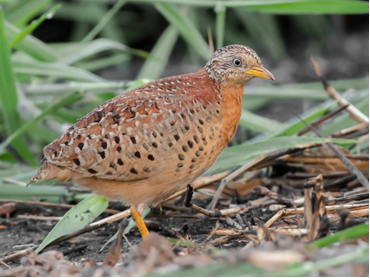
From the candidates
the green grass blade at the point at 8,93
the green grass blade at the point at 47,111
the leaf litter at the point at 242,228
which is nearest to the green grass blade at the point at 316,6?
the leaf litter at the point at 242,228

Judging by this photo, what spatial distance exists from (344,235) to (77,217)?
71.8 inches

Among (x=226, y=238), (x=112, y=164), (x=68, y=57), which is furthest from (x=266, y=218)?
(x=68, y=57)

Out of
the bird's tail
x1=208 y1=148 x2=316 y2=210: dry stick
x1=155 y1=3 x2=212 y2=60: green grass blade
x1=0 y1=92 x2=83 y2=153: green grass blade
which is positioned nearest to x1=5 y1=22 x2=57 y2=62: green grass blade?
x1=0 y1=92 x2=83 y2=153: green grass blade

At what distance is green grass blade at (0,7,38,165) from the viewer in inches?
172

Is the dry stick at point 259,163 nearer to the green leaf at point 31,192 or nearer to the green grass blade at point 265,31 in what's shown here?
the green leaf at point 31,192

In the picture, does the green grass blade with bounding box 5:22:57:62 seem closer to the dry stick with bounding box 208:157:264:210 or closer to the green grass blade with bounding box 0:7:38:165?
the green grass blade with bounding box 0:7:38:165

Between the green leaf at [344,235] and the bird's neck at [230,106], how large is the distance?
1.27m

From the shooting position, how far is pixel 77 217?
3449 millimetres

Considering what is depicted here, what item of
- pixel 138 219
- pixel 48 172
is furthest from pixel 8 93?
pixel 138 219

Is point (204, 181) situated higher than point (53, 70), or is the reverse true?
point (53, 70)

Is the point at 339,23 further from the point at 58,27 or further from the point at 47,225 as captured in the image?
the point at 47,225

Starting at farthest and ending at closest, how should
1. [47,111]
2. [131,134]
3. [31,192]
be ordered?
1. [47,111]
2. [31,192]
3. [131,134]

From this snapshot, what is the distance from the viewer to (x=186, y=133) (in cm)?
312

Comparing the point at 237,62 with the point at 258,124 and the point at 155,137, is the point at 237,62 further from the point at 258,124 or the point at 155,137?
the point at 258,124
